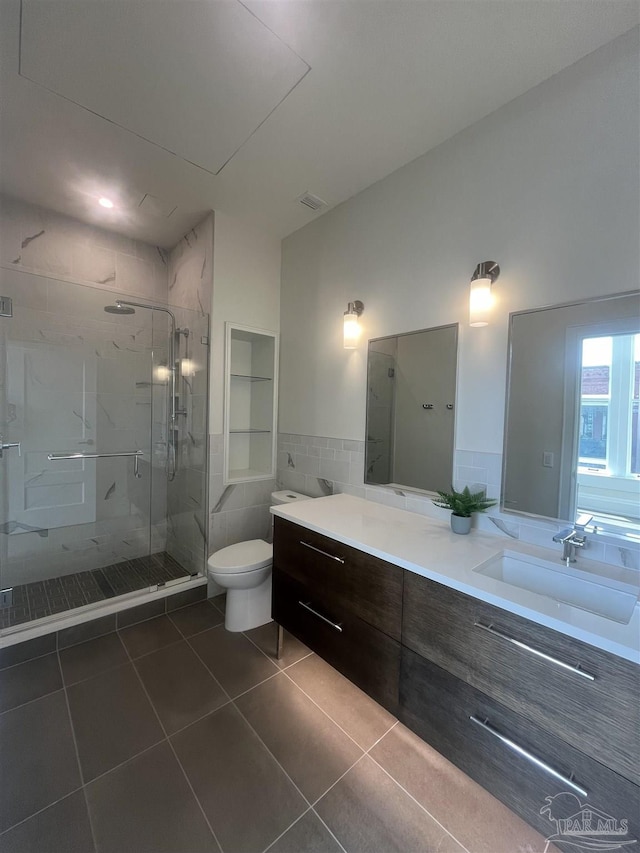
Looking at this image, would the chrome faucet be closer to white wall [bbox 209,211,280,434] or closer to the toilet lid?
the toilet lid

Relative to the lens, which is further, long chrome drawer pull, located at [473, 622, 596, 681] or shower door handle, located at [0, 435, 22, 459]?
shower door handle, located at [0, 435, 22, 459]

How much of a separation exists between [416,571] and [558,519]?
0.67 meters

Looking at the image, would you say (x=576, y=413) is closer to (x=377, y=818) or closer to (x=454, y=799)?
(x=454, y=799)

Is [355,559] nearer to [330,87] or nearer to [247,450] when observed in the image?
[247,450]

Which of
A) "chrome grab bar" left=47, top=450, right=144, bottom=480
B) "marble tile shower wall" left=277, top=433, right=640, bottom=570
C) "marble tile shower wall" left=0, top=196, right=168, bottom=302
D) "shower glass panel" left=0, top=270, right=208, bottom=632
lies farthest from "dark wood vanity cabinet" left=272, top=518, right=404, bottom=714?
"marble tile shower wall" left=0, top=196, right=168, bottom=302

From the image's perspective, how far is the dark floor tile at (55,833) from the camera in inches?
41.2

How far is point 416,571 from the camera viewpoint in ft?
3.98

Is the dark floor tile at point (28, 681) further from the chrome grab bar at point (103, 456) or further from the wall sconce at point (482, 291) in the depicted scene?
the wall sconce at point (482, 291)

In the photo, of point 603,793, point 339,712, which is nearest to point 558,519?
point 603,793

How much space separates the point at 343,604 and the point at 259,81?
7.49 feet

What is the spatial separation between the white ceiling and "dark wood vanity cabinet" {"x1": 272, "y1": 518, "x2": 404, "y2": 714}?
200 cm

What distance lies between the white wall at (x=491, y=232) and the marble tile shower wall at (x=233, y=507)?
74 centimetres

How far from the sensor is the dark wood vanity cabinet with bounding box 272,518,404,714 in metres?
1.30

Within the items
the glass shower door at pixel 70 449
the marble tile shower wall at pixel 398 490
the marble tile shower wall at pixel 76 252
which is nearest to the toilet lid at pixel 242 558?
the marble tile shower wall at pixel 398 490
